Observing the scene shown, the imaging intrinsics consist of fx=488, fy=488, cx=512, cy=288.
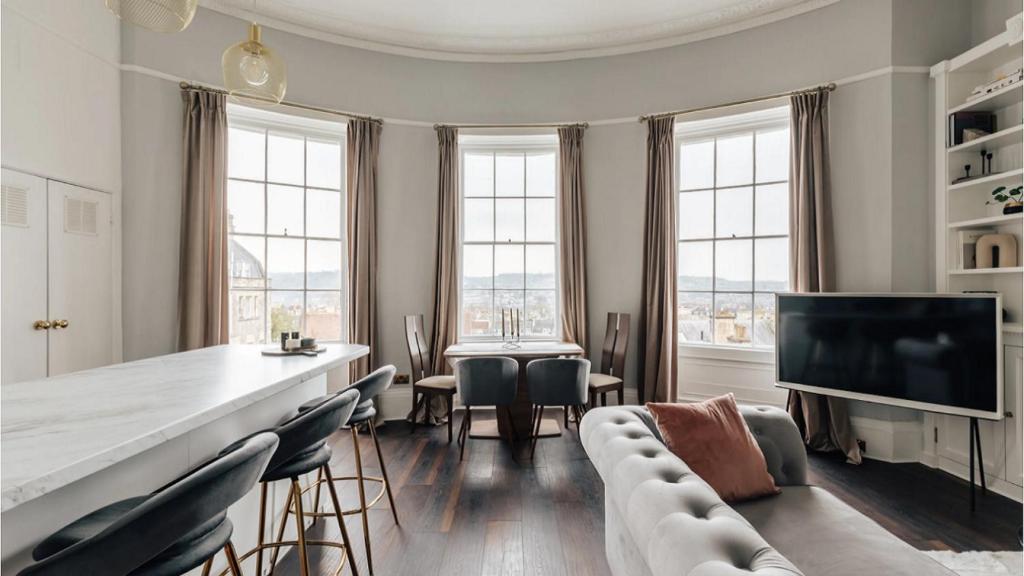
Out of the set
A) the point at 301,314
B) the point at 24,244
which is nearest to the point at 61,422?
the point at 24,244

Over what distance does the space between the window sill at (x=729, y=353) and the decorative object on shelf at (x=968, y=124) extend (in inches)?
80.0

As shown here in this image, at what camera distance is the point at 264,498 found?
2.03 m

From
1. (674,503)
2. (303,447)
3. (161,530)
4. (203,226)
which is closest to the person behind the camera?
(161,530)

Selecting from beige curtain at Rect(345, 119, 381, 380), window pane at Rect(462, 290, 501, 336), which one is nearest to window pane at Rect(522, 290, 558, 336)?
window pane at Rect(462, 290, 501, 336)

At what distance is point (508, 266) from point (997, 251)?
3818mm

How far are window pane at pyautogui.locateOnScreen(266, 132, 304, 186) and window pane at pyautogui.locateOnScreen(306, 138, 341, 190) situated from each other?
82mm

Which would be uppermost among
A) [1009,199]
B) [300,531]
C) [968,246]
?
[1009,199]

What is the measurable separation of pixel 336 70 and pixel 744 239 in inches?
166

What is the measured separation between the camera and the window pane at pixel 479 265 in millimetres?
5195

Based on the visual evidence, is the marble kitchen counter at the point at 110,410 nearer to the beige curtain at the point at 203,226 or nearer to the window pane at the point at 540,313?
the beige curtain at the point at 203,226

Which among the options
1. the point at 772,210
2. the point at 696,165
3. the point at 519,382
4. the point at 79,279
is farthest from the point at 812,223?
the point at 79,279

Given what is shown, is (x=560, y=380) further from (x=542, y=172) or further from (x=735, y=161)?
(x=735, y=161)

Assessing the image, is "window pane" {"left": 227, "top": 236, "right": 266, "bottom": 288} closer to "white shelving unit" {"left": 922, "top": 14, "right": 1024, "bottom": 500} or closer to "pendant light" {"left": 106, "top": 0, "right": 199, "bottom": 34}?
"pendant light" {"left": 106, "top": 0, "right": 199, "bottom": 34}

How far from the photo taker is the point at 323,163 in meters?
4.88
